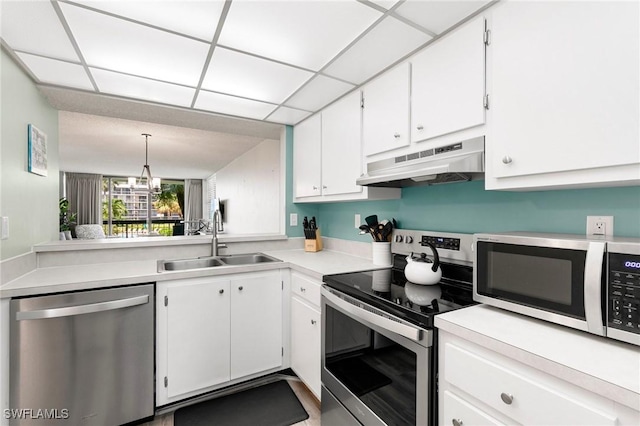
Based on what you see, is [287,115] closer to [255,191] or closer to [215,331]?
[215,331]

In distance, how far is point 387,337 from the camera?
3.92ft

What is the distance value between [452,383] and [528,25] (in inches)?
51.7

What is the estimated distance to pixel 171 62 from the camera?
1688 mm

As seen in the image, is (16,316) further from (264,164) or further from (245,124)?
(264,164)

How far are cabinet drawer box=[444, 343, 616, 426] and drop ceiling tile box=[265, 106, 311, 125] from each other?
207 centimetres

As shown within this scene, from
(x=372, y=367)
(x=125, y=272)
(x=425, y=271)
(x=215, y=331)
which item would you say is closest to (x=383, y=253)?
(x=425, y=271)

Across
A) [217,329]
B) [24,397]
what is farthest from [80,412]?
[217,329]

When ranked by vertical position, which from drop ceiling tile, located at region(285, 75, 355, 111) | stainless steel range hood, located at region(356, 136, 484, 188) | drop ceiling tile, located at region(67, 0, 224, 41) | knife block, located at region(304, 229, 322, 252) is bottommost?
knife block, located at region(304, 229, 322, 252)

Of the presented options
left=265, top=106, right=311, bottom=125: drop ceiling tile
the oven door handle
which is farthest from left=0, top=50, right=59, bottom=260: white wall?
the oven door handle

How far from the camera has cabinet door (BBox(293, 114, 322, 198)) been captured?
2.45 m

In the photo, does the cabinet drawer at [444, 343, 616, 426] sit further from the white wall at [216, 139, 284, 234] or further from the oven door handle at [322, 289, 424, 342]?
the white wall at [216, 139, 284, 234]

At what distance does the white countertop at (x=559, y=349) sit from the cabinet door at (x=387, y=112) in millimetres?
966

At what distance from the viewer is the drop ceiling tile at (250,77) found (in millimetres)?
1673

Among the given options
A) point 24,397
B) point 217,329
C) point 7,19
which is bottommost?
point 24,397
